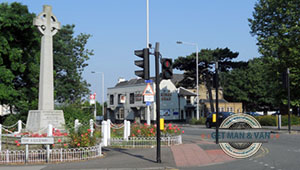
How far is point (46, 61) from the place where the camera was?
19.6 m

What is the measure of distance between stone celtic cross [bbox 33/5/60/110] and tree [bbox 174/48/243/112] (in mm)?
38622

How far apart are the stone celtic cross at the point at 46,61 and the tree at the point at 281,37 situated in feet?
84.5

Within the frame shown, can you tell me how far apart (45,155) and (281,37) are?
108 feet

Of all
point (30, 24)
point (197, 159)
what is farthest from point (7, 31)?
point (197, 159)

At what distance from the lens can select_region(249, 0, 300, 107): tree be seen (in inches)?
1501

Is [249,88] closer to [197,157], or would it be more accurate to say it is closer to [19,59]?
[19,59]

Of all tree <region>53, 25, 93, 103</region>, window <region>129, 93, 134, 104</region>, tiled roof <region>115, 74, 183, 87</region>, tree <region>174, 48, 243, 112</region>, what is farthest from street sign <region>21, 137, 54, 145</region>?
window <region>129, 93, 134, 104</region>

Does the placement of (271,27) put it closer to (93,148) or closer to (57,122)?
(57,122)

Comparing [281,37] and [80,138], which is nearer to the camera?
[80,138]

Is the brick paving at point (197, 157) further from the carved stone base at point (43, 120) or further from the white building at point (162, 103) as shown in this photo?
the white building at point (162, 103)

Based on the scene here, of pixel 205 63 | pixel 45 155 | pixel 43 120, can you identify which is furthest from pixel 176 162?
pixel 205 63

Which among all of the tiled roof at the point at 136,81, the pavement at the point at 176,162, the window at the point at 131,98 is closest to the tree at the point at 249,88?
the tiled roof at the point at 136,81

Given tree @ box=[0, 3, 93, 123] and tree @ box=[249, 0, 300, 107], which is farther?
tree @ box=[249, 0, 300, 107]

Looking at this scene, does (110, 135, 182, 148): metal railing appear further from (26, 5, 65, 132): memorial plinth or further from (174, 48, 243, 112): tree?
(174, 48, 243, 112): tree
